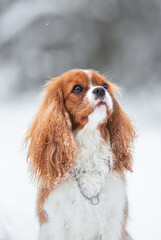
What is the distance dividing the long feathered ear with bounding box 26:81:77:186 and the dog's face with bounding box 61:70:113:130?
3.0 inches

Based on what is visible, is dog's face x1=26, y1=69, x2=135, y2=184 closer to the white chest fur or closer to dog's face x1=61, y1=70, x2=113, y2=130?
dog's face x1=61, y1=70, x2=113, y2=130

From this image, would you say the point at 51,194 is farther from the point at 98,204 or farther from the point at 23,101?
the point at 23,101

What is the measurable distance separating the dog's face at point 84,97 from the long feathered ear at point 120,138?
0.38 m

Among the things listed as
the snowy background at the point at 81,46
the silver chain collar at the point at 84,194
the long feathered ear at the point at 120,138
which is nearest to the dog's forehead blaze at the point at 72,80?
the long feathered ear at the point at 120,138

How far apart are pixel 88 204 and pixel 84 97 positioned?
0.99m

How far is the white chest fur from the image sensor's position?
306 cm

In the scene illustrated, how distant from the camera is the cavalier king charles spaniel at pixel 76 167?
10.0 ft

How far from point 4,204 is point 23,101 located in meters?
4.67

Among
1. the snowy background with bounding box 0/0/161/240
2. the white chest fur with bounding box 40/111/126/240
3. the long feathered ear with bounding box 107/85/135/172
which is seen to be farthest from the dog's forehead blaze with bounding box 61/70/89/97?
the snowy background with bounding box 0/0/161/240

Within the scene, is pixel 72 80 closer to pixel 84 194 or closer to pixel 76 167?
pixel 76 167

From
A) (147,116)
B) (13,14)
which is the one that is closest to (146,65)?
(147,116)

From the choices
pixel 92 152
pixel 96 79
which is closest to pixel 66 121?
pixel 92 152

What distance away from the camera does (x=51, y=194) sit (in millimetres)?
→ 3119

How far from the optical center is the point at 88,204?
3088 mm
